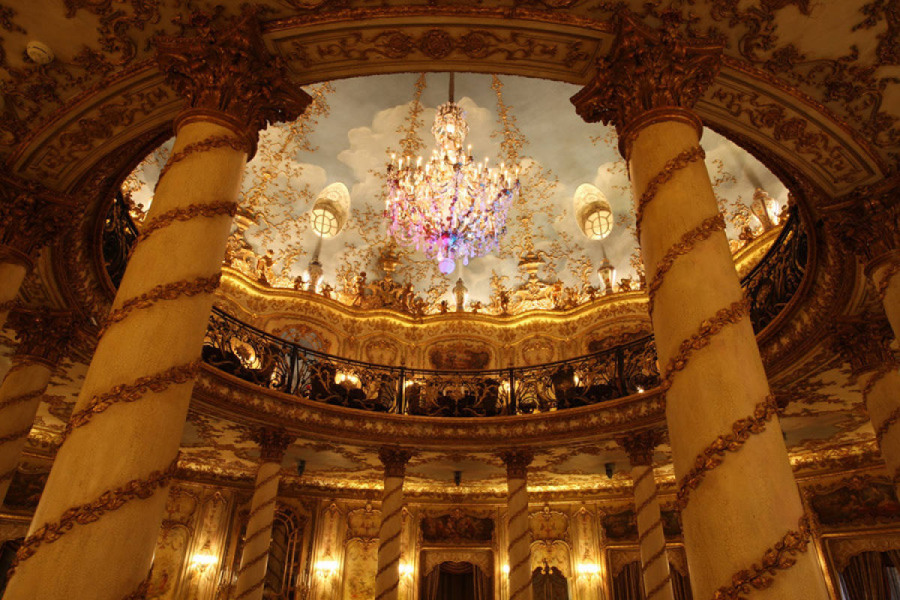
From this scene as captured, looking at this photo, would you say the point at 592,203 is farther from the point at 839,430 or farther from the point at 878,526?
the point at 878,526

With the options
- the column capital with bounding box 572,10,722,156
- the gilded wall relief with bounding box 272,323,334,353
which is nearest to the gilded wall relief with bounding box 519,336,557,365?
the gilded wall relief with bounding box 272,323,334,353

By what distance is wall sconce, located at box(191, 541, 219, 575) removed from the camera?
13.3 m

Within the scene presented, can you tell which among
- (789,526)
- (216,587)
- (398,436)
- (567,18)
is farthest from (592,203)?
(789,526)

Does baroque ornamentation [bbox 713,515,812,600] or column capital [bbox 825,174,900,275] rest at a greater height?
column capital [bbox 825,174,900,275]

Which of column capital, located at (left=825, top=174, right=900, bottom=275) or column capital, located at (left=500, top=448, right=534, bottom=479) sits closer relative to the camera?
column capital, located at (left=825, top=174, right=900, bottom=275)

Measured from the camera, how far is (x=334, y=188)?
17.0 metres

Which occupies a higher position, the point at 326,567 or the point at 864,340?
the point at 864,340

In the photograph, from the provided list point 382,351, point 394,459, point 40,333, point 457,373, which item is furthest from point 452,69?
point 382,351

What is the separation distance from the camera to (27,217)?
6484 millimetres

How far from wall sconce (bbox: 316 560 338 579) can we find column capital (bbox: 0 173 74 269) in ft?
33.8

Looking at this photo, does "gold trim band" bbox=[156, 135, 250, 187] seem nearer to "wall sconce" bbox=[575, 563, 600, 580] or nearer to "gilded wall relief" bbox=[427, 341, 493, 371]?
"gilded wall relief" bbox=[427, 341, 493, 371]

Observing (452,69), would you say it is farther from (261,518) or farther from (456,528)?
(456,528)

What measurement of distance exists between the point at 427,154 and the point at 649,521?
36.9ft

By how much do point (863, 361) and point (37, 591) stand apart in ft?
29.2
